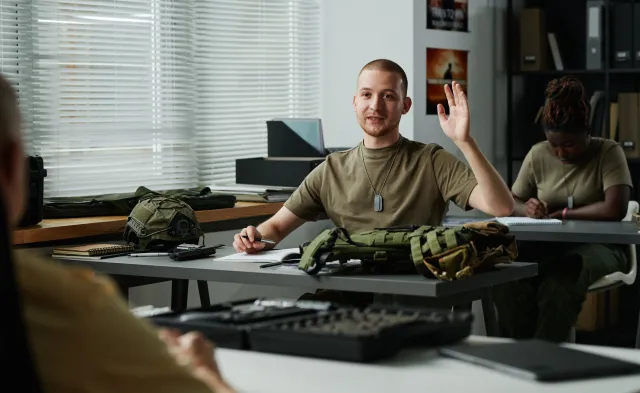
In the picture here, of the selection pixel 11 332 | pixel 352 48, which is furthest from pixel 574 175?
pixel 11 332

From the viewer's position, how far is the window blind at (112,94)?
434 cm

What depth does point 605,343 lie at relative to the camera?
18.6 feet

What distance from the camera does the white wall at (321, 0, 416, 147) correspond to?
18.0ft

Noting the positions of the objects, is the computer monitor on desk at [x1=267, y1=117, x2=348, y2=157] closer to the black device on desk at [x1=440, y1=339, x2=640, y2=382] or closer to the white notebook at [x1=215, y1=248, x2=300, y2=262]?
the white notebook at [x1=215, y1=248, x2=300, y2=262]

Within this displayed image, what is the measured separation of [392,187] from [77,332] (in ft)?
8.94

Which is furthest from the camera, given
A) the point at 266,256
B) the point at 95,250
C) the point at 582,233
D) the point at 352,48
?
the point at 352,48

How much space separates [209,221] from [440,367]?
8.86ft

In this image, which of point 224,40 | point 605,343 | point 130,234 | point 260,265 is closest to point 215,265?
point 260,265

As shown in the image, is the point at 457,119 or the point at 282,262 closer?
the point at 282,262

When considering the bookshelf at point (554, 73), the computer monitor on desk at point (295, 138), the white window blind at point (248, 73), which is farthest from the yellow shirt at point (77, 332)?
the bookshelf at point (554, 73)

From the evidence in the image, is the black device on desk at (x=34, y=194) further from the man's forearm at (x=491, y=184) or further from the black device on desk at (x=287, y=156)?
the man's forearm at (x=491, y=184)

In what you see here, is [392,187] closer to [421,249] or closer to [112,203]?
[421,249]

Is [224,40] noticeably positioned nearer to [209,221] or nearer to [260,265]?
[209,221]

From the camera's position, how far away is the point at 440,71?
5691 mm
